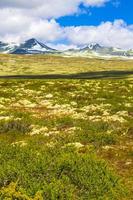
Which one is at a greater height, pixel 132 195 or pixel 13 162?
pixel 13 162

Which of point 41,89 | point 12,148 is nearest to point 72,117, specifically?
point 12,148

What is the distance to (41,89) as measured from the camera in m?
62.3

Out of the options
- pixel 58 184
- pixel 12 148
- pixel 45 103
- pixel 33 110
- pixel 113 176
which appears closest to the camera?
pixel 58 184

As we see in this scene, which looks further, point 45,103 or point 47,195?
point 45,103

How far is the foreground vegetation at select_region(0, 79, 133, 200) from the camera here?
14.6 meters

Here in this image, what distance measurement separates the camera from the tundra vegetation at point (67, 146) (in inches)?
575

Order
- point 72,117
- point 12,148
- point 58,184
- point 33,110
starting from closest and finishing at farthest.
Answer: point 58,184 → point 12,148 → point 72,117 → point 33,110

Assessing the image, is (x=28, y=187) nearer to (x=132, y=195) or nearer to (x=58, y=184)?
(x=58, y=184)

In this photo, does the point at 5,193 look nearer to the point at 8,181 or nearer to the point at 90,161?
the point at 8,181

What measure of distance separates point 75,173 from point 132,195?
3202 mm

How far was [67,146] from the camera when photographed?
24.6 meters

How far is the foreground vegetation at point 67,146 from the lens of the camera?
1461 cm

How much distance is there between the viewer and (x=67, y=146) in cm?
2461

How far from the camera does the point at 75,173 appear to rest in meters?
15.7
